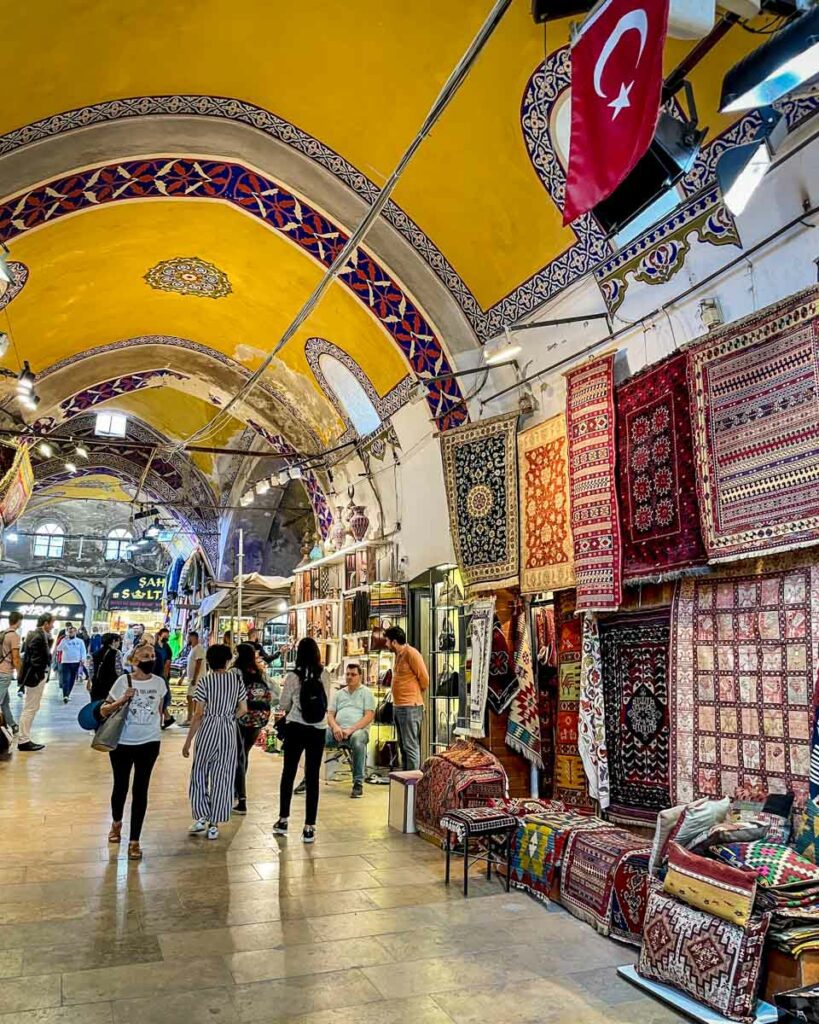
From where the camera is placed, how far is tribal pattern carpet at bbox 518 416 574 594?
5391 millimetres

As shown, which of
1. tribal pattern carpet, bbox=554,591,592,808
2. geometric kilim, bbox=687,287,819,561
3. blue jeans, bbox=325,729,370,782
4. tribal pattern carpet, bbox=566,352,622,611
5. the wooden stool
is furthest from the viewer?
blue jeans, bbox=325,729,370,782

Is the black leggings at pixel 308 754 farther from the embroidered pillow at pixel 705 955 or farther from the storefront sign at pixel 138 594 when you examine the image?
the storefront sign at pixel 138 594

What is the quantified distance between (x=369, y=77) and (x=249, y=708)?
4574 mm

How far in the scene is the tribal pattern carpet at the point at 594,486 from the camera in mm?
4848

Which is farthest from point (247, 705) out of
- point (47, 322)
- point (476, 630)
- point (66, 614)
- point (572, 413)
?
point (66, 614)

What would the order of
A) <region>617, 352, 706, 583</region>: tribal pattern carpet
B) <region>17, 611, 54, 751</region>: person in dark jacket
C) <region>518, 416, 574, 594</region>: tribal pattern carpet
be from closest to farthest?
<region>617, 352, 706, 583</region>: tribal pattern carpet, <region>518, 416, 574, 594</region>: tribal pattern carpet, <region>17, 611, 54, 751</region>: person in dark jacket

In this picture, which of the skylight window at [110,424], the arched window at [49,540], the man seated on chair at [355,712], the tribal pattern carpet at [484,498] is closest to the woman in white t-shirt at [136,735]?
the man seated on chair at [355,712]

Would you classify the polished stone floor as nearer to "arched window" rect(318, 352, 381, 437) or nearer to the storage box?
the storage box

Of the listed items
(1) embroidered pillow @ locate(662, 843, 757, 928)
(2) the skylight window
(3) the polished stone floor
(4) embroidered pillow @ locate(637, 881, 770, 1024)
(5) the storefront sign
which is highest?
(2) the skylight window

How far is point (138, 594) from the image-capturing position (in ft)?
100.0

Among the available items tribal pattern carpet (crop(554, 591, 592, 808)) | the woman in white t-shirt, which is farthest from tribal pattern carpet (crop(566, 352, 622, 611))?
the woman in white t-shirt

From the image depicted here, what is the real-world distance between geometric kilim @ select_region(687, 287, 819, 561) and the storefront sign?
28718 mm

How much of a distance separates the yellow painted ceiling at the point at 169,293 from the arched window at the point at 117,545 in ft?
70.6

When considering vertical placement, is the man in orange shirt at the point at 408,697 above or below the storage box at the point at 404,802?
above
